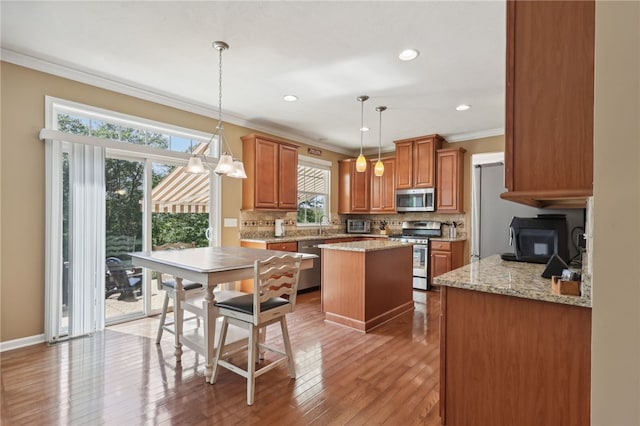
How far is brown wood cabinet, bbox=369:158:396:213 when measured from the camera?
6025mm

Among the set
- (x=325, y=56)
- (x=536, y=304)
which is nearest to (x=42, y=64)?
(x=325, y=56)

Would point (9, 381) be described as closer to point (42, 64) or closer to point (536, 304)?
point (42, 64)

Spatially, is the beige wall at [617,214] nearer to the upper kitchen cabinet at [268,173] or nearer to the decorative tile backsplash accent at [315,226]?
the upper kitchen cabinet at [268,173]

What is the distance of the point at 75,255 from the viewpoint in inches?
117

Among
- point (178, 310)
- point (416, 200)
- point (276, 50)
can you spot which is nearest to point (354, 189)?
point (416, 200)

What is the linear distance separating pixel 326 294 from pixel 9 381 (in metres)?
2.70

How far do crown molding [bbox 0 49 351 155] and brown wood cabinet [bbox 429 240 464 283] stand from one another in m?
3.32

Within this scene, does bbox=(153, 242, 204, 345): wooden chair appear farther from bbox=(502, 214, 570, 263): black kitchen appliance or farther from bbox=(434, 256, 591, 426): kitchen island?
bbox=(502, 214, 570, 263): black kitchen appliance

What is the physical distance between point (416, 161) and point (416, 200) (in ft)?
Result: 2.27

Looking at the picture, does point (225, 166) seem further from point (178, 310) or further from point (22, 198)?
point (22, 198)

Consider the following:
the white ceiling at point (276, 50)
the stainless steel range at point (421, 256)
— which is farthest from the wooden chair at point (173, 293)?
the stainless steel range at point (421, 256)

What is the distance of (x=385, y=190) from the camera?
20.2 feet

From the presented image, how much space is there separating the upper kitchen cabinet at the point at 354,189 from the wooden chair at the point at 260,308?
13.8 feet

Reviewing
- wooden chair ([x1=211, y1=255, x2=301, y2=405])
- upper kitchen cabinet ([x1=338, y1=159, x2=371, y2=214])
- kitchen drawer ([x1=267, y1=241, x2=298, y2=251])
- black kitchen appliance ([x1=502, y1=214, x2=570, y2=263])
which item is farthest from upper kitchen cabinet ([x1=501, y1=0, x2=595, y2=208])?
upper kitchen cabinet ([x1=338, y1=159, x2=371, y2=214])
